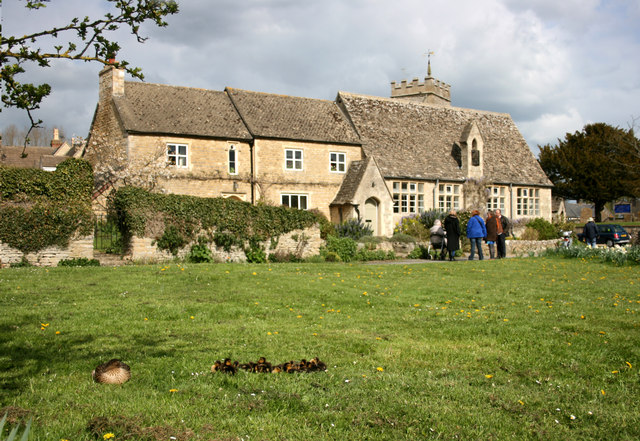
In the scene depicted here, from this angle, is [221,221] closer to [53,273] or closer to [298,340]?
[53,273]

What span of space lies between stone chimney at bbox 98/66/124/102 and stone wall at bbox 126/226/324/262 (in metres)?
14.5

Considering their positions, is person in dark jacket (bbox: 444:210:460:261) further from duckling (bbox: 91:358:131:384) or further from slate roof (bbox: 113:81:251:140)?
duckling (bbox: 91:358:131:384)

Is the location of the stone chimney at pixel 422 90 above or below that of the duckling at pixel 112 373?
above

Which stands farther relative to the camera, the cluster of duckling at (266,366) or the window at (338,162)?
the window at (338,162)

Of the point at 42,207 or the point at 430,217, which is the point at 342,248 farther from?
the point at 430,217

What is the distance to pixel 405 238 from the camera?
25859 mm

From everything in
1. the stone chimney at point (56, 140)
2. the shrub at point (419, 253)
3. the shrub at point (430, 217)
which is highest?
the stone chimney at point (56, 140)

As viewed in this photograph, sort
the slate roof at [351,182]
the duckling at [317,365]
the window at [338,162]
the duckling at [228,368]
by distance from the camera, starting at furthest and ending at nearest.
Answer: the window at [338,162] → the slate roof at [351,182] → the duckling at [317,365] → the duckling at [228,368]

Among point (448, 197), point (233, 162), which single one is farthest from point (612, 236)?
point (233, 162)

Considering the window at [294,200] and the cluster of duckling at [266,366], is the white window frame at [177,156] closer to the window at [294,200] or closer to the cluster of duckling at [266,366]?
the window at [294,200]

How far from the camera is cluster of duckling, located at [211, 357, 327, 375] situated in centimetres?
593

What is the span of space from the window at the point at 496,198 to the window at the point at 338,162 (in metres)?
11.1

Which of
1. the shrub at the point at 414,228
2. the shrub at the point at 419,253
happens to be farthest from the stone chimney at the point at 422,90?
the shrub at the point at 419,253

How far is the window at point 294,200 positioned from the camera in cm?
3291
